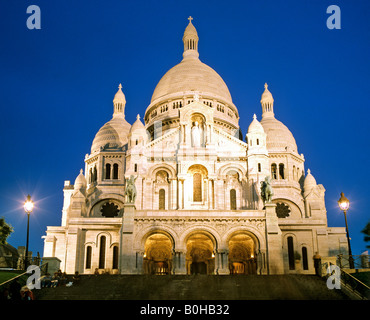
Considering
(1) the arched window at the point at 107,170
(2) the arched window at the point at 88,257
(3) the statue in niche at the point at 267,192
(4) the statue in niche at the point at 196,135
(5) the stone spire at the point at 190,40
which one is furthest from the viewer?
(5) the stone spire at the point at 190,40

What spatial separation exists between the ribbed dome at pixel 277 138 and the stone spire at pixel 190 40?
1712cm

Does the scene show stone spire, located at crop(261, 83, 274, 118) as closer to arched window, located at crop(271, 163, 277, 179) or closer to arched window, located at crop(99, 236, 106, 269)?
arched window, located at crop(271, 163, 277, 179)

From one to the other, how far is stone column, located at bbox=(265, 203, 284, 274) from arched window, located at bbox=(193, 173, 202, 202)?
8627 mm

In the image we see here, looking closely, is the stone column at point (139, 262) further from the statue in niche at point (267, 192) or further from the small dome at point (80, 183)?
the small dome at point (80, 183)

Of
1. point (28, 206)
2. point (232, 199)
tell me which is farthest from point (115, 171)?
point (28, 206)

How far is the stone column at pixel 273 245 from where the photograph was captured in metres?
41.7

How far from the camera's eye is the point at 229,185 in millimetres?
51469

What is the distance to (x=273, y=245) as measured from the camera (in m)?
42.4

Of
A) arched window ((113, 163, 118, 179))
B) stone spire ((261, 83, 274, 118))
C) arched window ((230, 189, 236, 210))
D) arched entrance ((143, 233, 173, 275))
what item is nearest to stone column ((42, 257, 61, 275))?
arched entrance ((143, 233, 173, 275))

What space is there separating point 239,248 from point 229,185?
6616 mm

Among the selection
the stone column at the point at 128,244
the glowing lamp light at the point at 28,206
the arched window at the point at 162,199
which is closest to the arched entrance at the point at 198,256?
the arched window at the point at 162,199

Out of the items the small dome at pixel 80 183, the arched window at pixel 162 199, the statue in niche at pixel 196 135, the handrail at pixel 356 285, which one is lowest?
the handrail at pixel 356 285
